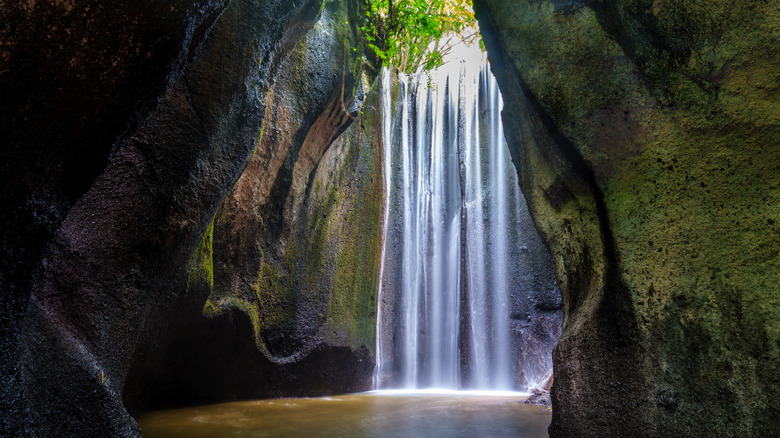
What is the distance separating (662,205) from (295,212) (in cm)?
521

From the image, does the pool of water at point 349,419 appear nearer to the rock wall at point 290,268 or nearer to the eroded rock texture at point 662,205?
the rock wall at point 290,268

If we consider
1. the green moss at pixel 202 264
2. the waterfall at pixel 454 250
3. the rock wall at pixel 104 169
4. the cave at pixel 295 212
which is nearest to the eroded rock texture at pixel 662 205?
the cave at pixel 295 212

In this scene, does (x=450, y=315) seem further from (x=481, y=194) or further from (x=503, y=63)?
(x=503, y=63)

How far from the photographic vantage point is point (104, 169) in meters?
2.22

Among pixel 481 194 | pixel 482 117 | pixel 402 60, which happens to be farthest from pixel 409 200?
pixel 402 60

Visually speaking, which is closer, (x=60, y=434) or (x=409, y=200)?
(x=60, y=434)

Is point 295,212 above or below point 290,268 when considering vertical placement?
above

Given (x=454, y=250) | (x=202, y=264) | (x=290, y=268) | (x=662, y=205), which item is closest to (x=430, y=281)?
(x=454, y=250)

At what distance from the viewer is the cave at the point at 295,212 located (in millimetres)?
1947

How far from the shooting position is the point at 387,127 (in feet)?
34.9

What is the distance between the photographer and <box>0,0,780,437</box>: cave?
76.7 inches

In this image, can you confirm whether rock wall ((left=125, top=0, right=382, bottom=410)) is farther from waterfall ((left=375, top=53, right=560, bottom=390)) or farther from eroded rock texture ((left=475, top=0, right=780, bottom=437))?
eroded rock texture ((left=475, top=0, right=780, bottom=437))

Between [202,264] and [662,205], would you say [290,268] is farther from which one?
[662,205]

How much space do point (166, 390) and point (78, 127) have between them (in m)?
A: 4.63
